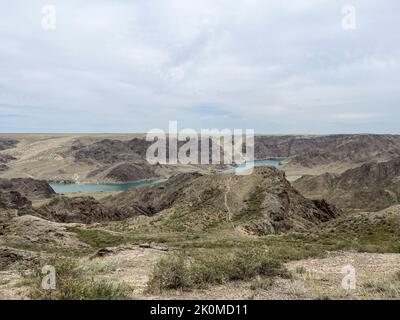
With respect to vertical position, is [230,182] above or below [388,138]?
below

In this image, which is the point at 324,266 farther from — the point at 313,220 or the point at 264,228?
the point at 313,220

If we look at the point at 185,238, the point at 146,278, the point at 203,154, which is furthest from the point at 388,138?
the point at 146,278

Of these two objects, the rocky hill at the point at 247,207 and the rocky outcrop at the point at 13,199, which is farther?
the rocky outcrop at the point at 13,199

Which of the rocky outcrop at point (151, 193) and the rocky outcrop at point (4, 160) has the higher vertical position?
the rocky outcrop at point (4, 160)

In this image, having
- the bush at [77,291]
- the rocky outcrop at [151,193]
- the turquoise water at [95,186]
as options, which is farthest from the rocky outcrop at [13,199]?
the turquoise water at [95,186]

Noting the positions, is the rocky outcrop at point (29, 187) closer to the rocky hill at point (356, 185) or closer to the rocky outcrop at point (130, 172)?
the rocky outcrop at point (130, 172)

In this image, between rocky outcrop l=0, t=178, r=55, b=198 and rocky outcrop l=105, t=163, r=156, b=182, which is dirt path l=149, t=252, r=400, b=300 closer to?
rocky outcrop l=0, t=178, r=55, b=198
